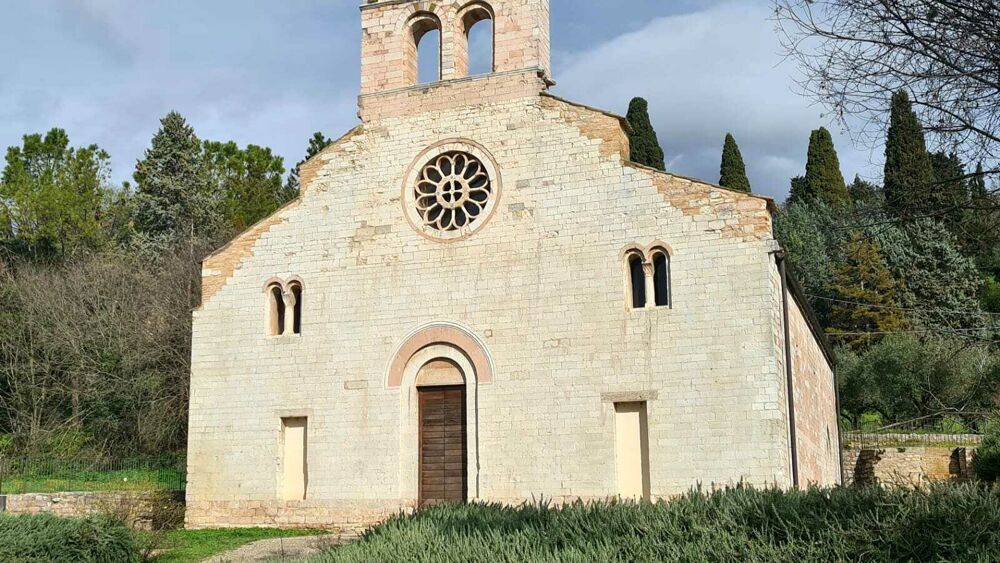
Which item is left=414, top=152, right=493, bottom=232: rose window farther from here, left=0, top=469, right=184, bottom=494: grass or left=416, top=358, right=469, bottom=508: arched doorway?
left=0, top=469, right=184, bottom=494: grass

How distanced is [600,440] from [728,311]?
317 centimetres

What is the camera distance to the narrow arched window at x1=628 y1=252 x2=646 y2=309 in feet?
59.0

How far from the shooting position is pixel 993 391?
29781 millimetres

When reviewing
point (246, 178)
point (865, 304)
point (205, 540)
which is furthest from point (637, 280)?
point (246, 178)

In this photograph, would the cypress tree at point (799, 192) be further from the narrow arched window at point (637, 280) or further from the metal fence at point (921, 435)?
the narrow arched window at point (637, 280)

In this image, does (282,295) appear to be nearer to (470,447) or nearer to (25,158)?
(470,447)

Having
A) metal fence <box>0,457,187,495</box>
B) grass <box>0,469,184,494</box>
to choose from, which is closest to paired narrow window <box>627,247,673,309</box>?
metal fence <box>0,457,187,495</box>

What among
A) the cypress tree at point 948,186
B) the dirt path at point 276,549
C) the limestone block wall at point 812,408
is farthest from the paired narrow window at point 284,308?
the cypress tree at point 948,186

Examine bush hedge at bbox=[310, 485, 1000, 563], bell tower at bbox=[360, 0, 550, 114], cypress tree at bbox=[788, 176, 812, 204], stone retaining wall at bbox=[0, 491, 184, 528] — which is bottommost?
stone retaining wall at bbox=[0, 491, 184, 528]

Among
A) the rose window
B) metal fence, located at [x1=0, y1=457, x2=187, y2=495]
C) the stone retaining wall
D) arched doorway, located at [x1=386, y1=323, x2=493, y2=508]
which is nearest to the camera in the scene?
arched doorway, located at [x1=386, y1=323, x2=493, y2=508]

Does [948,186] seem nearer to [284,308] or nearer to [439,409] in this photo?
[439,409]

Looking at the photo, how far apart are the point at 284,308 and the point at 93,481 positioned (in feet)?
30.7

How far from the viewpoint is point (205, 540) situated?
17.8 m

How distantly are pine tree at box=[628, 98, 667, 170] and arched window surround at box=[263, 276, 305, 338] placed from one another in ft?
100
